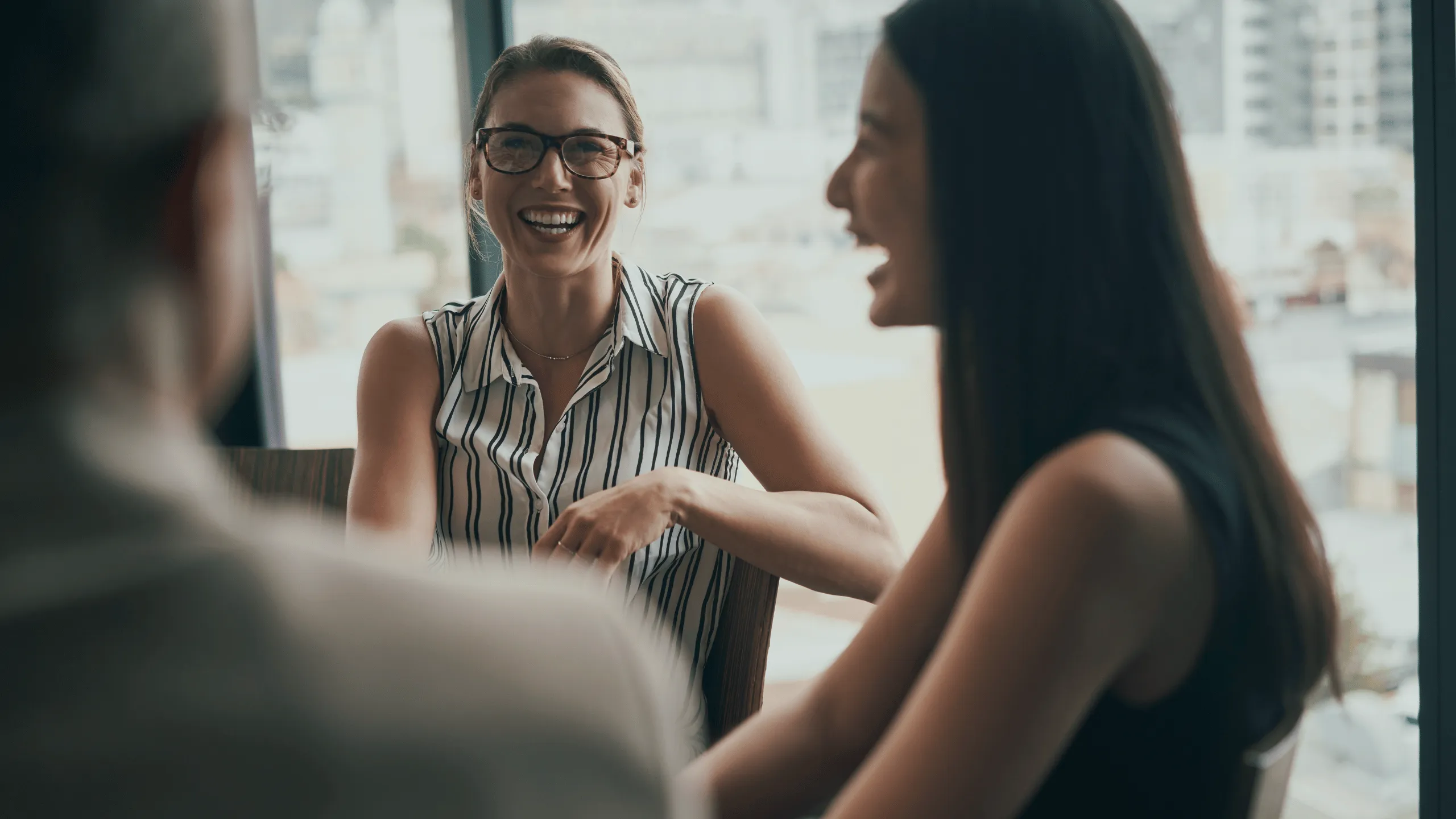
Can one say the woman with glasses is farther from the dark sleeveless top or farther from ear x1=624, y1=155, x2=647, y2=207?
the dark sleeveless top

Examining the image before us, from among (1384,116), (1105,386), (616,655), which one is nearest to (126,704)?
(616,655)

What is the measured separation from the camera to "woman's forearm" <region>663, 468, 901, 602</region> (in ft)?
4.99

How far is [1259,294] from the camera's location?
2.13 meters

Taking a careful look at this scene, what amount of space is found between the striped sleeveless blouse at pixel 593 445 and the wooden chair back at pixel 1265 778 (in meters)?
0.94

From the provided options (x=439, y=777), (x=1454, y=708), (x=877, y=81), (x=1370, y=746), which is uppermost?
(x=877, y=81)

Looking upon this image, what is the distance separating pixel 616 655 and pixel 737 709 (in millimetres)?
1201

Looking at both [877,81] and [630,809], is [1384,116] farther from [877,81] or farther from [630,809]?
[630,809]

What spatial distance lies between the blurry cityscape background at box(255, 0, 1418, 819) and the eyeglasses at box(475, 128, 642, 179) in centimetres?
17

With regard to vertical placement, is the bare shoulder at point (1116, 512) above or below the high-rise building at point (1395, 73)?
below

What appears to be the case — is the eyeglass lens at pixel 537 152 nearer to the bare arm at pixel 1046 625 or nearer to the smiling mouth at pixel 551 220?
the smiling mouth at pixel 551 220

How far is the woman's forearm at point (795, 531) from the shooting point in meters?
1.52

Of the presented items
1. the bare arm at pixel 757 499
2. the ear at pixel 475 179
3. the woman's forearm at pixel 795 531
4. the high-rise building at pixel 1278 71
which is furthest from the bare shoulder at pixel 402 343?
the high-rise building at pixel 1278 71

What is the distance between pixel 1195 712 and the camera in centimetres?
85

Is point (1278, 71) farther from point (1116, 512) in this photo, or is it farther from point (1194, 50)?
point (1116, 512)
